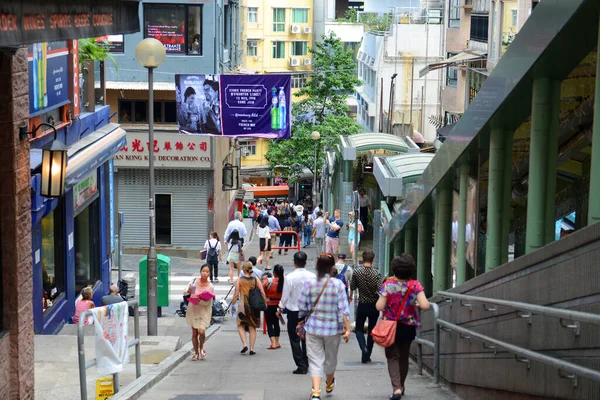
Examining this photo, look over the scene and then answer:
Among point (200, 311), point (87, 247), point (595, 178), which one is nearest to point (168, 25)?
point (87, 247)

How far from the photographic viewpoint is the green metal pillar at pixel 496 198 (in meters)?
8.66

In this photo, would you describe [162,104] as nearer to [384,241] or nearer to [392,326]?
[384,241]

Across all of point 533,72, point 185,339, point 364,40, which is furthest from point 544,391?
point 364,40

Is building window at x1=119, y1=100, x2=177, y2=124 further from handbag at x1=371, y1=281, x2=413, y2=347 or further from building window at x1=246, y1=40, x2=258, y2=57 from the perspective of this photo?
building window at x1=246, y1=40, x2=258, y2=57

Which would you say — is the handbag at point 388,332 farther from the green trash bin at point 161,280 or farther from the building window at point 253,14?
the building window at point 253,14

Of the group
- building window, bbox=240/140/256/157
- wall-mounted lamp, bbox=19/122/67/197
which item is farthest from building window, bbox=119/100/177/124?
building window, bbox=240/140/256/157

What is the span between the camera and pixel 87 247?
19016 millimetres

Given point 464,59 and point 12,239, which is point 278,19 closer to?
point 464,59

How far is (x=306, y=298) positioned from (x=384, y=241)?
34.3ft

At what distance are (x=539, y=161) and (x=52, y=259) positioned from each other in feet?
33.7

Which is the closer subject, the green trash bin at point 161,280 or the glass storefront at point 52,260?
the glass storefront at point 52,260

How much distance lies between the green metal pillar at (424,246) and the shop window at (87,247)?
717 cm

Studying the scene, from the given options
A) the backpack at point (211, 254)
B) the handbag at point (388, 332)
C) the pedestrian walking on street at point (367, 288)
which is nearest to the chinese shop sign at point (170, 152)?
the backpack at point (211, 254)

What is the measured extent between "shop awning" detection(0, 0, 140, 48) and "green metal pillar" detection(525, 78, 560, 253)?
3.55 m
